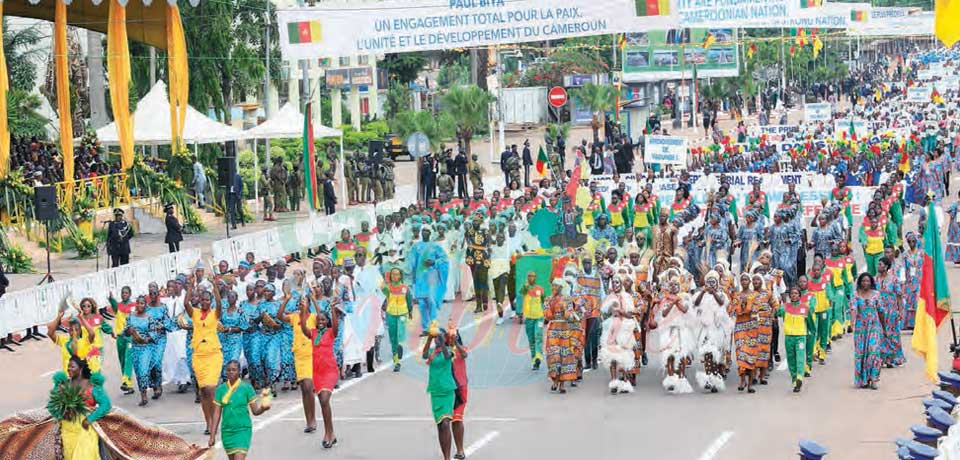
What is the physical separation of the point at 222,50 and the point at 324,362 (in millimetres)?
28460

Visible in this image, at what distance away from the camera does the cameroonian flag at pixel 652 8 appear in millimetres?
35094

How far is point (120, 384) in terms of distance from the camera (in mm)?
19969

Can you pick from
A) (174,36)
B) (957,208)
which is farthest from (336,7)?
(957,208)

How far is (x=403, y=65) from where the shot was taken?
80125 millimetres

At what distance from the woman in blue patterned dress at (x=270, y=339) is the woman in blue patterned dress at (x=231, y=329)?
0.68 ft

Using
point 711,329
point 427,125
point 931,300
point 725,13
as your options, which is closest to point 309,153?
point 711,329

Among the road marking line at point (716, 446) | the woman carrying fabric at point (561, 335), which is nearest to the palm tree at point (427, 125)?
the woman carrying fabric at point (561, 335)

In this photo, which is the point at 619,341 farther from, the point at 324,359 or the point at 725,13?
the point at 725,13

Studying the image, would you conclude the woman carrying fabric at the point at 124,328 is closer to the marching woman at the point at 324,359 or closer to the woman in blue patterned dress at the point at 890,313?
the marching woman at the point at 324,359

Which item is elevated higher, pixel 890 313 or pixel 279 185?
pixel 279 185

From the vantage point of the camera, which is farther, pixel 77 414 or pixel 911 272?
pixel 911 272

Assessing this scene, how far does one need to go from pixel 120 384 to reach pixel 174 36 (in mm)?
16645

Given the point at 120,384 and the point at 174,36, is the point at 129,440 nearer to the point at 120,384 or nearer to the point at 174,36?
the point at 120,384

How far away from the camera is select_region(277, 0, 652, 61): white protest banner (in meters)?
34.4
